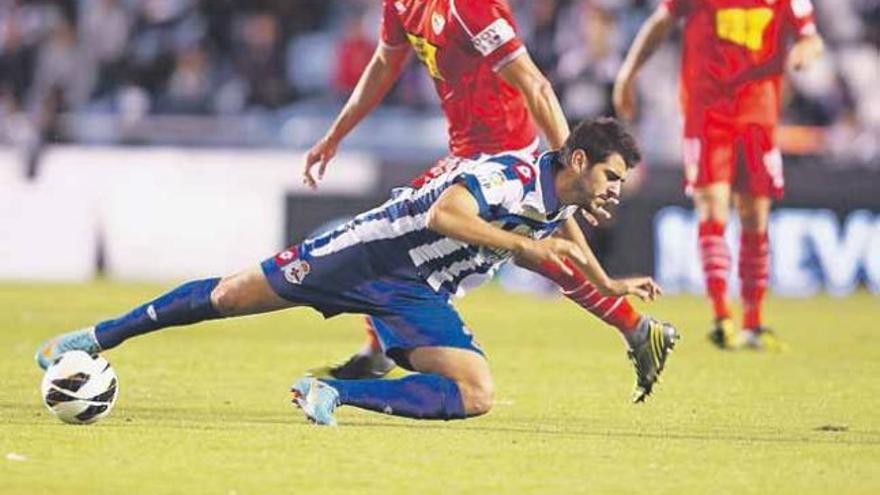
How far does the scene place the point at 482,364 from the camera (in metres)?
8.13

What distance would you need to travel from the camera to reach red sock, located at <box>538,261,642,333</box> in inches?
359

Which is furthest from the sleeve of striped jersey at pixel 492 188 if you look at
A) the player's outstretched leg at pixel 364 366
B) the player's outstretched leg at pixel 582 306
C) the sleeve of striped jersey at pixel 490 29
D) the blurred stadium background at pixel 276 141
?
the blurred stadium background at pixel 276 141

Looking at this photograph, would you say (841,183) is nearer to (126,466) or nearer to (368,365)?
(368,365)

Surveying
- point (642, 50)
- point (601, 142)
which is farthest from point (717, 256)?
point (601, 142)

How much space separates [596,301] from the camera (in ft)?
30.5

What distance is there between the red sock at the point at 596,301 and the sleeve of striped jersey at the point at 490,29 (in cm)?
93

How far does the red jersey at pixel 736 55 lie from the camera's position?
41.3 feet

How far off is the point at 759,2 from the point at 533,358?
2.52 meters

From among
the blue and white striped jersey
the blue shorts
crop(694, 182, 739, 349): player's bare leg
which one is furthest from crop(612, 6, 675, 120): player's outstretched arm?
the blue shorts

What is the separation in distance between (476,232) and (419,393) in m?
0.74

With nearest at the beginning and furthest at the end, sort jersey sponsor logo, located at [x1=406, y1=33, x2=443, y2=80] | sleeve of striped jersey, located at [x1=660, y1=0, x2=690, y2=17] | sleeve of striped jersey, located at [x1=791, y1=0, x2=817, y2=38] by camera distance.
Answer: jersey sponsor logo, located at [x1=406, y1=33, x2=443, y2=80], sleeve of striped jersey, located at [x1=791, y1=0, x2=817, y2=38], sleeve of striped jersey, located at [x1=660, y1=0, x2=690, y2=17]

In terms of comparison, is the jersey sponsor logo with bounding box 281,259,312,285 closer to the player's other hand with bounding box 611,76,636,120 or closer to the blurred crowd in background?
the player's other hand with bounding box 611,76,636,120

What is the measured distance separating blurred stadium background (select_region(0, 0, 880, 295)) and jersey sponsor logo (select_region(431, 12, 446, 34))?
7.49 m

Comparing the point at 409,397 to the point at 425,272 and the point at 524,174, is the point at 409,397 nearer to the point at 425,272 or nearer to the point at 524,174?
the point at 425,272
